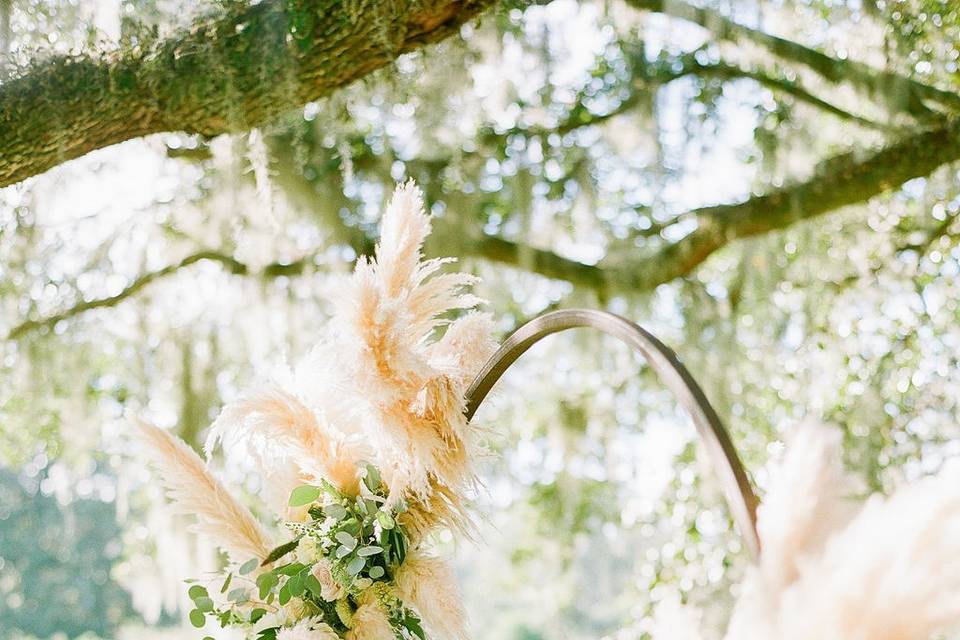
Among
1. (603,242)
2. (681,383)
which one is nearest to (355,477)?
(681,383)

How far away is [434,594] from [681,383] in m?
0.57

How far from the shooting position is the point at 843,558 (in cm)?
62

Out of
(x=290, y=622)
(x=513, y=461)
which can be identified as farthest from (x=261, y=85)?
(x=513, y=461)

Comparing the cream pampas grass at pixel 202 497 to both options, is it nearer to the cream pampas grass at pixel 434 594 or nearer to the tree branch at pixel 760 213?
the cream pampas grass at pixel 434 594

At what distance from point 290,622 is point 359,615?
0.10 metres

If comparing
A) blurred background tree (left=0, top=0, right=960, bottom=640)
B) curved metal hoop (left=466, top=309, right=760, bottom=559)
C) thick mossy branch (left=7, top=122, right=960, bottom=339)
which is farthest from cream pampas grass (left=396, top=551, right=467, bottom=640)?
thick mossy branch (left=7, top=122, right=960, bottom=339)

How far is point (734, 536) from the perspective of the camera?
171 inches

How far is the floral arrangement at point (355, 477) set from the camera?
4.01 feet

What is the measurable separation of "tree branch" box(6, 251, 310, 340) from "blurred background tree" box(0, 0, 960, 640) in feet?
0.04

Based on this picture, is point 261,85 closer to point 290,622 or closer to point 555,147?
point 290,622

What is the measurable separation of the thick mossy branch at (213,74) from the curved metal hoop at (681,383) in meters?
0.97

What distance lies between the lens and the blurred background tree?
10.7ft

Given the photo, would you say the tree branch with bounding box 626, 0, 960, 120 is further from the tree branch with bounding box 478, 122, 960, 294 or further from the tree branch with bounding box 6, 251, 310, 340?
the tree branch with bounding box 6, 251, 310, 340

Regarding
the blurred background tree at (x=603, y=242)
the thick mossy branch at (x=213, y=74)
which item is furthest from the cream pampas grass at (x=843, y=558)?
the blurred background tree at (x=603, y=242)
